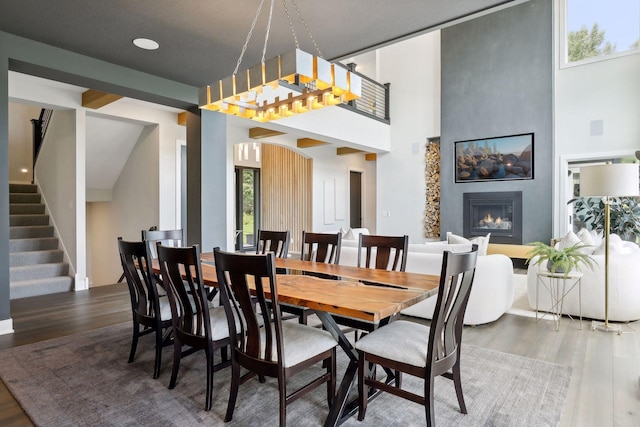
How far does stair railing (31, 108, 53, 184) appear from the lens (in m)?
6.38

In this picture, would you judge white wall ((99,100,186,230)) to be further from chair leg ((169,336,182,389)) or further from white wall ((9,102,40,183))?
chair leg ((169,336,182,389))

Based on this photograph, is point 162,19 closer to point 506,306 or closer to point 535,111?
point 506,306

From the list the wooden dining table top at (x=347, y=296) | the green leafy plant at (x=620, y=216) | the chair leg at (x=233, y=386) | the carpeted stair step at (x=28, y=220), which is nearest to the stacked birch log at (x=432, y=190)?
the green leafy plant at (x=620, y=216)

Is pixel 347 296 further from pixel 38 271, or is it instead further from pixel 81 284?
pixel 38 271

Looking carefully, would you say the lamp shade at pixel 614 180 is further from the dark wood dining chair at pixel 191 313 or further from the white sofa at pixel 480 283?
the dark wood dining chair at pixel 191 313

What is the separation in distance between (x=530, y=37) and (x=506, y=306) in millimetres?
5473

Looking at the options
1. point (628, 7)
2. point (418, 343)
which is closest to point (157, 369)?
point (418, 343)

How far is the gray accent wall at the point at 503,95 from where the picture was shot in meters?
Answer: 6.77

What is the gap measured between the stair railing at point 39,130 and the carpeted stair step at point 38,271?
2.42 m

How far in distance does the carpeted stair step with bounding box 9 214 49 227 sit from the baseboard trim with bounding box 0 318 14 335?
3.07m

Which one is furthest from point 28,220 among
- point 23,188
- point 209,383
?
point 209,383

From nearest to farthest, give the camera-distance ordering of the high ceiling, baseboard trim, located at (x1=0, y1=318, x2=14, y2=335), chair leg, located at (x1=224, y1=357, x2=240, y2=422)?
chair leg, located at (x1=224, y1=357, x2=240, y2=422) < the high ceiling < baseboard trim, located at (x1=0, y1=318, x2=14, y2=335)

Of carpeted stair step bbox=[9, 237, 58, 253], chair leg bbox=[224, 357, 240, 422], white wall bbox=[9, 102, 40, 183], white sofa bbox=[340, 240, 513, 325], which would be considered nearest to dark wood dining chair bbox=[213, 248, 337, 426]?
chair leg bbox=[224, 357, 240, 422]

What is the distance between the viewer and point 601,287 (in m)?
3.66
